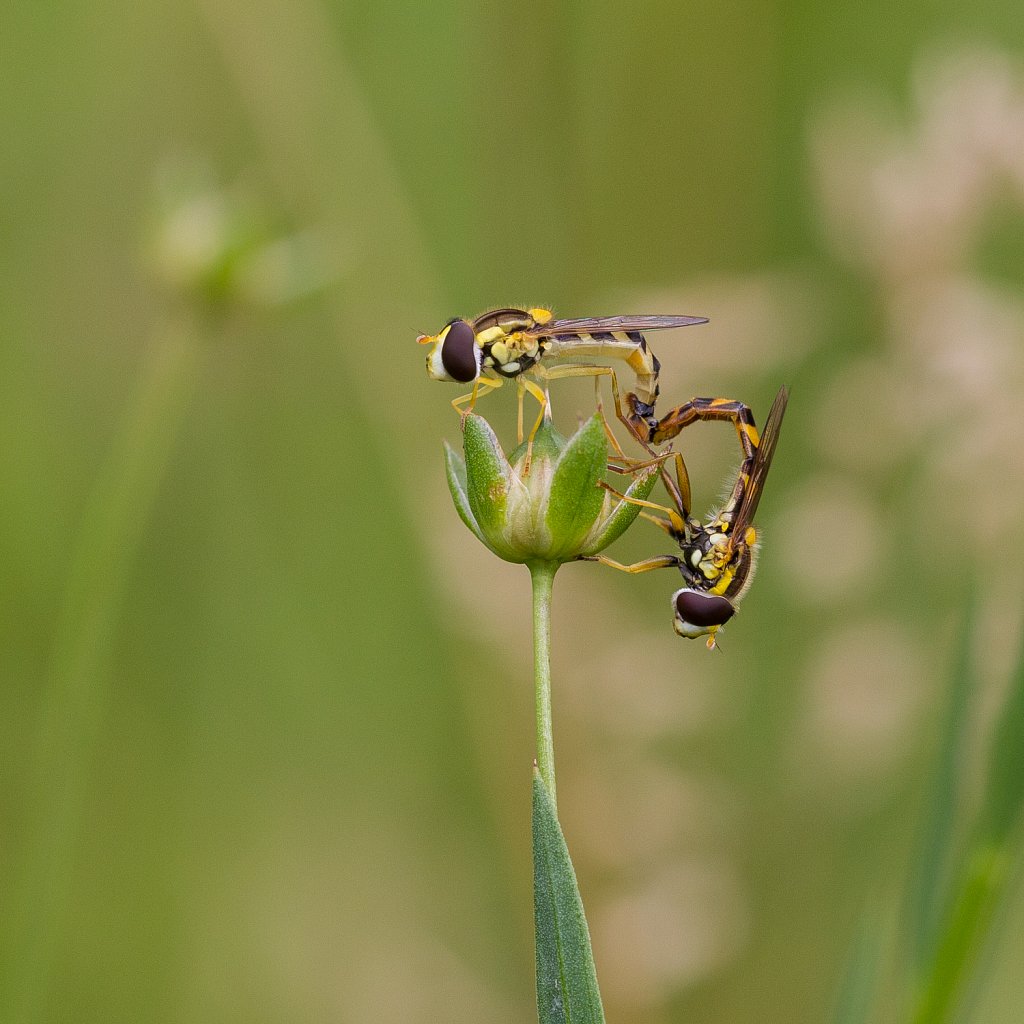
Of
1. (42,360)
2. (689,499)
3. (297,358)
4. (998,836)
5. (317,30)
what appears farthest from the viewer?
(297,358)

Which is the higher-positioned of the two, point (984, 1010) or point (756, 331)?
point (756, 331)

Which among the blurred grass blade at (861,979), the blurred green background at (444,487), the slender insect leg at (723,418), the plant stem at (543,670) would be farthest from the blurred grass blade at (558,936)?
the blurred green background at (444,487)

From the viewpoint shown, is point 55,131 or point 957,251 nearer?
point 957,251

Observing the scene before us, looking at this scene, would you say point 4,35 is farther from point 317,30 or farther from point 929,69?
point 929,69

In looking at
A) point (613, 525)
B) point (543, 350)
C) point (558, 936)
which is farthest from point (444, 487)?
point (558, 936)

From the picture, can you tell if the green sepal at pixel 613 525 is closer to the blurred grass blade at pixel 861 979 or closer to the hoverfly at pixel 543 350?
the hoverfly at pixel 543 350

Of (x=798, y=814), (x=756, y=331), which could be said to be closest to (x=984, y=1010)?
(x=798, y=814)

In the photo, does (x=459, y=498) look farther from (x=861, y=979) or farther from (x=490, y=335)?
(x=861, y=979)
